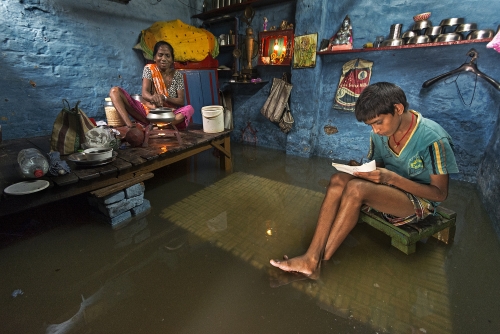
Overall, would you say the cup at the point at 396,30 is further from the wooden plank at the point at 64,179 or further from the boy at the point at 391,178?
the wooden plank at the point at 64,179

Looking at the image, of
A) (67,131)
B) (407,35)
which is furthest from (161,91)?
(407,35)

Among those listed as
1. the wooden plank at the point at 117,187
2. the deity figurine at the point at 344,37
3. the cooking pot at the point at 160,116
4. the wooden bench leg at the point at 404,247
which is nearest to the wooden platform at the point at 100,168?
the wooden plank at the point at 117,187

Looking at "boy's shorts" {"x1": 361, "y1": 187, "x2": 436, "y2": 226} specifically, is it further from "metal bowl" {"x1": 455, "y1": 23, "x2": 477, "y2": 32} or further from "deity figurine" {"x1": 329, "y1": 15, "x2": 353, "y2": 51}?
"deity figurine" {"x1": 329, "y1": 15, "x2": 353, "y2": 51}

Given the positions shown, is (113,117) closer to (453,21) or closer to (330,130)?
(330,130)

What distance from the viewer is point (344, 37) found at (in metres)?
4.06

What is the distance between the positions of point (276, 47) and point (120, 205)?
164 inches

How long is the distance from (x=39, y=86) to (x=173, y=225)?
12.0 ft

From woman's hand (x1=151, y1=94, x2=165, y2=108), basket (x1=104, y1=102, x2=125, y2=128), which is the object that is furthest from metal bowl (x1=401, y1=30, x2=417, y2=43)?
basket (x1=104, y1=102, x2=125, y2=128)

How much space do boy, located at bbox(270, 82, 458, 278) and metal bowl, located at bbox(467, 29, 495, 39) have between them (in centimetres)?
240

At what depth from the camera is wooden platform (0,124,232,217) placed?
199cm

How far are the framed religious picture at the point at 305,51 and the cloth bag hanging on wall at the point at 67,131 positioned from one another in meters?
3.68

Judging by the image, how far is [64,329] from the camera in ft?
5.18

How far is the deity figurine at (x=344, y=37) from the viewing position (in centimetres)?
404

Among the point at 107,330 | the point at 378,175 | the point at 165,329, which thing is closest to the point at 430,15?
the point at 378,175
